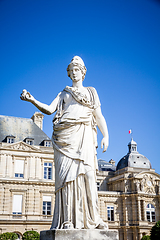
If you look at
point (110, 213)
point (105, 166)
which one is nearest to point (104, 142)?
point (110, 213)

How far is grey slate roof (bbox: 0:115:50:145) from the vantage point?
3759 cm

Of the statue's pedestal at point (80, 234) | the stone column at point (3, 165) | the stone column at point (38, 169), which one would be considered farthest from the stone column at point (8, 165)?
the statue's pedestal at point (80, 234)

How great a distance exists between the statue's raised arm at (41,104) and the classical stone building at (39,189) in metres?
30.4

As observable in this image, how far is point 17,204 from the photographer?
3375cm

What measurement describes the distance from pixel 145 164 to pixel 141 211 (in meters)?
10.2

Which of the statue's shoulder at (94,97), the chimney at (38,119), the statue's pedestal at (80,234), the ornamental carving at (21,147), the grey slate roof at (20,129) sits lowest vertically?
the statue's pedestal at (80,234)

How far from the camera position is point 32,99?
4.85m

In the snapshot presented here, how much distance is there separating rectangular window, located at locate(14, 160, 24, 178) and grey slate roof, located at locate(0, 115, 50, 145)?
3.13 metres

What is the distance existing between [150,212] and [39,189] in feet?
60.3

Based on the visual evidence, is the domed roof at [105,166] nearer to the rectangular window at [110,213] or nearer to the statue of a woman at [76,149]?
the rectangular window at [110,213]

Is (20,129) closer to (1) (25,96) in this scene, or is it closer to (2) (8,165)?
(2) (8,165)

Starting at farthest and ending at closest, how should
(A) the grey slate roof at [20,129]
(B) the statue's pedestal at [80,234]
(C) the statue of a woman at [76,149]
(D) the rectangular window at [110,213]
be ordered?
(D) the rectangular window at [110,213], (A) the grey slate roof at [20,129], (C) the statue of a woman at [76,149], (B) the statue's pedestal at [80,234]

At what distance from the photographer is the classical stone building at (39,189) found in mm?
33531

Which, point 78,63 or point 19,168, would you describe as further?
point 19,168
